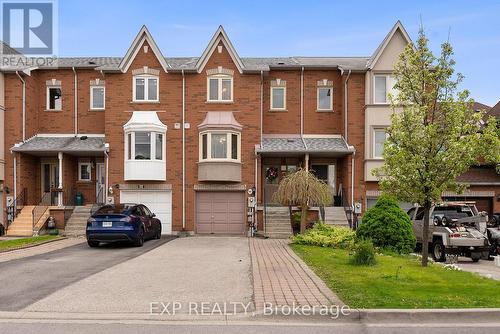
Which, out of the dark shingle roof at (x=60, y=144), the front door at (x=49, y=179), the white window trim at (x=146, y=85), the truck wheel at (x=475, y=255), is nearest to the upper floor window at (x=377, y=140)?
the truck wheel at (x=475, y=255)

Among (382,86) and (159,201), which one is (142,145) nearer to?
(159,201)

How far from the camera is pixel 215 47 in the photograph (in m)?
25.8

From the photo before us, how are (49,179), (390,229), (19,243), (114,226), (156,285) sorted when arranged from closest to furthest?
(156,285) < (390,229) < (114,226) < (19,243) < (49,179)

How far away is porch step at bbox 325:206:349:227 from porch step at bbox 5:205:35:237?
14337 mm

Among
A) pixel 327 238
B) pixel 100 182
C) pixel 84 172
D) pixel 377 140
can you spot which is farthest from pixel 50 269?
pixel 377 140


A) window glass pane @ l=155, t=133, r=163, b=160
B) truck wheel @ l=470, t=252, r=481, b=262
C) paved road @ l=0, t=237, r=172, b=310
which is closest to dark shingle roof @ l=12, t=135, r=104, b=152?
window glass pane @ l=155, t=133, r=163, b=160

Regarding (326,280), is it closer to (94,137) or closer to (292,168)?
(292,168)

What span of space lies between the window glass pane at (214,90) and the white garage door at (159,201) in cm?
535

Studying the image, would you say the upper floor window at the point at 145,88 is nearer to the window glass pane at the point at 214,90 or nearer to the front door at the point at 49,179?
the window glass pane at the point at 214,90

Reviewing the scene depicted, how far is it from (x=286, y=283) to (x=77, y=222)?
1701cm

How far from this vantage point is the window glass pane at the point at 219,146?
25.2m

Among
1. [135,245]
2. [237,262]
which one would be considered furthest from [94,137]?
[237,262]

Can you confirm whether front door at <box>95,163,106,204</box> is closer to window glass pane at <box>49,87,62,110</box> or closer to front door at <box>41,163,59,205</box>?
front door at <box>41,163,59,205</box>

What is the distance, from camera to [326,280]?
10.4 m
